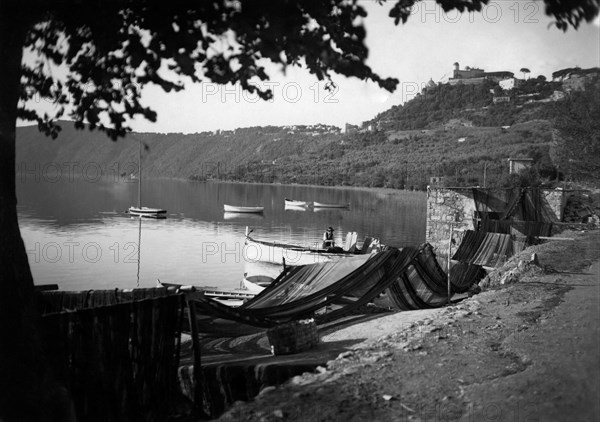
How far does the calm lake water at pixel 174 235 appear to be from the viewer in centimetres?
3300

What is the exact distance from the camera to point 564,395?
5.14 meters

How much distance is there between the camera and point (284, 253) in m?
29.7

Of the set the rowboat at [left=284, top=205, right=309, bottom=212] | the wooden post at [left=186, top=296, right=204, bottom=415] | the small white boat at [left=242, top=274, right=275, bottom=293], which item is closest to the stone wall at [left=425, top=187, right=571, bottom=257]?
the small white boat at [left=242, top=274, right=275, bottom=293]

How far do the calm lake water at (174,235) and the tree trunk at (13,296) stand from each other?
24.4m

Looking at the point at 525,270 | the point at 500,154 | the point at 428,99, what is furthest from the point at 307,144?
the point at 525,270

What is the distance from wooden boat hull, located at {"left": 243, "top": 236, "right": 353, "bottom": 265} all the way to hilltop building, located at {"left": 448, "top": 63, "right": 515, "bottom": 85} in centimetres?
15534

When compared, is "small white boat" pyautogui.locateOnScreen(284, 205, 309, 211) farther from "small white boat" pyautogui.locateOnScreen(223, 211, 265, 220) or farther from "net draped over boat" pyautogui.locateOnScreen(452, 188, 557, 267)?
"net draped over boat" pyautogui.locateOnScreen(452, 188, 557, 267)

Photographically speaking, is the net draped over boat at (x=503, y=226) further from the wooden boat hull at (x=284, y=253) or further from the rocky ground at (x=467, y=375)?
the rocky ground at (x=467, y=375)

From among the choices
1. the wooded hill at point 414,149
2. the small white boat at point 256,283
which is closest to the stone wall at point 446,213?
the small white boat at point 256,283

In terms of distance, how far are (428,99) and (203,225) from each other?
120377mm

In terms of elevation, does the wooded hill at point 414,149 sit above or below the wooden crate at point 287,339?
above

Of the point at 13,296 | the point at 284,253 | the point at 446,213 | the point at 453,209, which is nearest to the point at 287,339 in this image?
the point at 13,296

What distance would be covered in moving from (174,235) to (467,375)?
48111 millimetres

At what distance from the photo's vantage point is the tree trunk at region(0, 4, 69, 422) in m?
5.23
